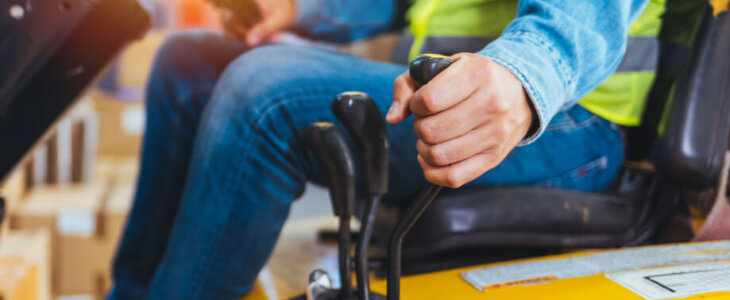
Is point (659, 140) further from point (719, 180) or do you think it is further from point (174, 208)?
point (174, 208)

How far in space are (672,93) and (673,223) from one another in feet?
0.45

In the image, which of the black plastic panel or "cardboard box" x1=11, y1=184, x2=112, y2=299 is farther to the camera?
"cardboard box" x1=11, y1=184, x2=112, y2=299

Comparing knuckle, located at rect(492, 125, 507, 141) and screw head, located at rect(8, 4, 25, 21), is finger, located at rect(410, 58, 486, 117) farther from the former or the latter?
screw head, located at rect(8, 4, 25, 21)

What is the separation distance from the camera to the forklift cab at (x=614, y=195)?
0.42m

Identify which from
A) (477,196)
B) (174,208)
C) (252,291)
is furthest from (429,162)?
(174,208)

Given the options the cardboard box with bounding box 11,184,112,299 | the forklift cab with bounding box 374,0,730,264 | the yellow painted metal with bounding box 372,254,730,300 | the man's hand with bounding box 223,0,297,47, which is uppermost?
the man's hand with bounding box 223,0,297,47

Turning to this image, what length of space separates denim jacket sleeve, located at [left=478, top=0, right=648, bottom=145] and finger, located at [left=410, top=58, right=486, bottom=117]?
2 centimetres

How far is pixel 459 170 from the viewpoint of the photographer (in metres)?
0.30

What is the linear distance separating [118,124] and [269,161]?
4.32 ft

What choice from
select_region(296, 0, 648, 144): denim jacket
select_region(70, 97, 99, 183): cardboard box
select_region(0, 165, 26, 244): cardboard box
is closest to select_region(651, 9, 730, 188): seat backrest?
select_region(296, 0, 648, 144): denim jacket

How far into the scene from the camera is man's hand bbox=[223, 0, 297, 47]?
0.57 m

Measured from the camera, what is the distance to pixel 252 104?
41 cm

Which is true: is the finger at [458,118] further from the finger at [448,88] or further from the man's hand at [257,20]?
the man's hand at [257,20]

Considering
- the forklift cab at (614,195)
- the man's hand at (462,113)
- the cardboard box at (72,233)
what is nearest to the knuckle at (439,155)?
the man's hand at (462,113)
